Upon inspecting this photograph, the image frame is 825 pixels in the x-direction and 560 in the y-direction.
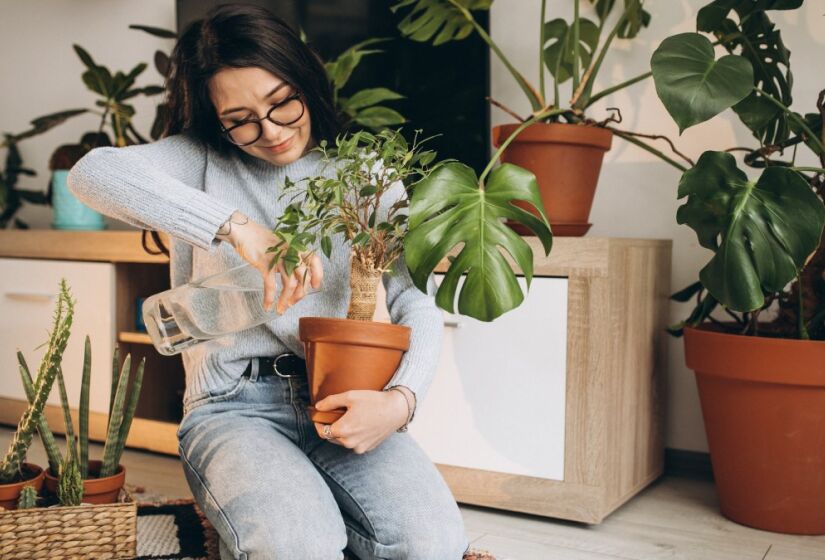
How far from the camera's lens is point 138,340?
239 cm

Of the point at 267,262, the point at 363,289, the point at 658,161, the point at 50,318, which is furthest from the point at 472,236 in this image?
the point at 50,318

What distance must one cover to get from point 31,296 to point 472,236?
5.98 feet

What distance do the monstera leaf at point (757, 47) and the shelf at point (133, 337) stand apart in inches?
63.9

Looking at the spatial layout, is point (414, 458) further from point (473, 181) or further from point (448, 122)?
point (448, 122)

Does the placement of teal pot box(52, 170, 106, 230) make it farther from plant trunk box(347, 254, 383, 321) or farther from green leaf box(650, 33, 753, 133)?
green leaf box(650, 33, 753, 133)

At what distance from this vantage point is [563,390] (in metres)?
1.78

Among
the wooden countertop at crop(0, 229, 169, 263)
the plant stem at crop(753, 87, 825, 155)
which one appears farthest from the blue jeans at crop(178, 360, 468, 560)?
the wooden countertop at crop(0, 229, 169, 263)

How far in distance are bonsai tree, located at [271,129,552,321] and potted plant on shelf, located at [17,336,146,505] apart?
0.42 m

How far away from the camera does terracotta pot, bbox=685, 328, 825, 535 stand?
166 centimetres

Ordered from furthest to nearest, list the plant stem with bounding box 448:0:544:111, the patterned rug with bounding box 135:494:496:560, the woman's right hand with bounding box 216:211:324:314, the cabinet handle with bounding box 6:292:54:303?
the cabinet handle with bounding box 6:292:54:303, the plant stem with bounding box 448:0:544:111, the patterned rug with bounding box 135:494:496:560, the woman's right hand with bounding box 216:211:324:314

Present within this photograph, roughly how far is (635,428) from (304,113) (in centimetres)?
107

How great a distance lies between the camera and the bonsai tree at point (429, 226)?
3.88 ft

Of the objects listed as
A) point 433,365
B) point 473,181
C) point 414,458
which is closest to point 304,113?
point 473,181

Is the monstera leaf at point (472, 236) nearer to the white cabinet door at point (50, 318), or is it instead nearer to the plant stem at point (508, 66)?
the plant stem at point (508, 66)
